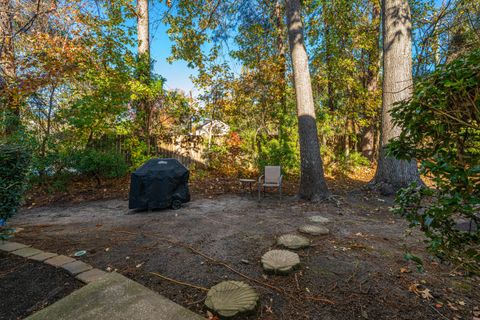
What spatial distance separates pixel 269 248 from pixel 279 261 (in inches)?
16.4

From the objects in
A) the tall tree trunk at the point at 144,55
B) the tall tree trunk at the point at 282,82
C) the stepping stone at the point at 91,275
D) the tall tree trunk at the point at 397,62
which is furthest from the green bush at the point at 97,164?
the tall tree trunk at the point at 397,62

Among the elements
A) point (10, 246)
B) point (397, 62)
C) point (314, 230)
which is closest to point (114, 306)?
point (10, 246)

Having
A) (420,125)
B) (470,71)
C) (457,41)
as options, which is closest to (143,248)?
(420,125)

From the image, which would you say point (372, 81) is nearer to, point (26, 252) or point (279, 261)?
point (279, 261)

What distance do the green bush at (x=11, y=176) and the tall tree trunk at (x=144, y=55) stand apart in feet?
16.0

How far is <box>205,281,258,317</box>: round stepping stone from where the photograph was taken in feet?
4.83

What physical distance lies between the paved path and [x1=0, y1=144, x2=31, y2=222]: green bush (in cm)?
135

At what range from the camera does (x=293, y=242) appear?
2.53 metres

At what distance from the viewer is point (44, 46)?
5.79 meters

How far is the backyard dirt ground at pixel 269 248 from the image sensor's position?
5.28 ft

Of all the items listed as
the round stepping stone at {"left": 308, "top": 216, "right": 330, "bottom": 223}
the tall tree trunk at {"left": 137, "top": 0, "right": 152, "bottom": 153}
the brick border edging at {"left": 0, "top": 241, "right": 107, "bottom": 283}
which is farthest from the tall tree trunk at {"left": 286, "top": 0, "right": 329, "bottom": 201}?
the tall tree trunk at {"left": 137, "top": 0, "right": 152, "bottom": 153}

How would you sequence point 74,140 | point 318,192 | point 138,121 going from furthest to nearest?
point 138,121 < point 74,140 < point 318,192

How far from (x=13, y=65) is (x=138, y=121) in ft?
10.2

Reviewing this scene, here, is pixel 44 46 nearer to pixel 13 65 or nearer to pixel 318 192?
pixel 13 65
